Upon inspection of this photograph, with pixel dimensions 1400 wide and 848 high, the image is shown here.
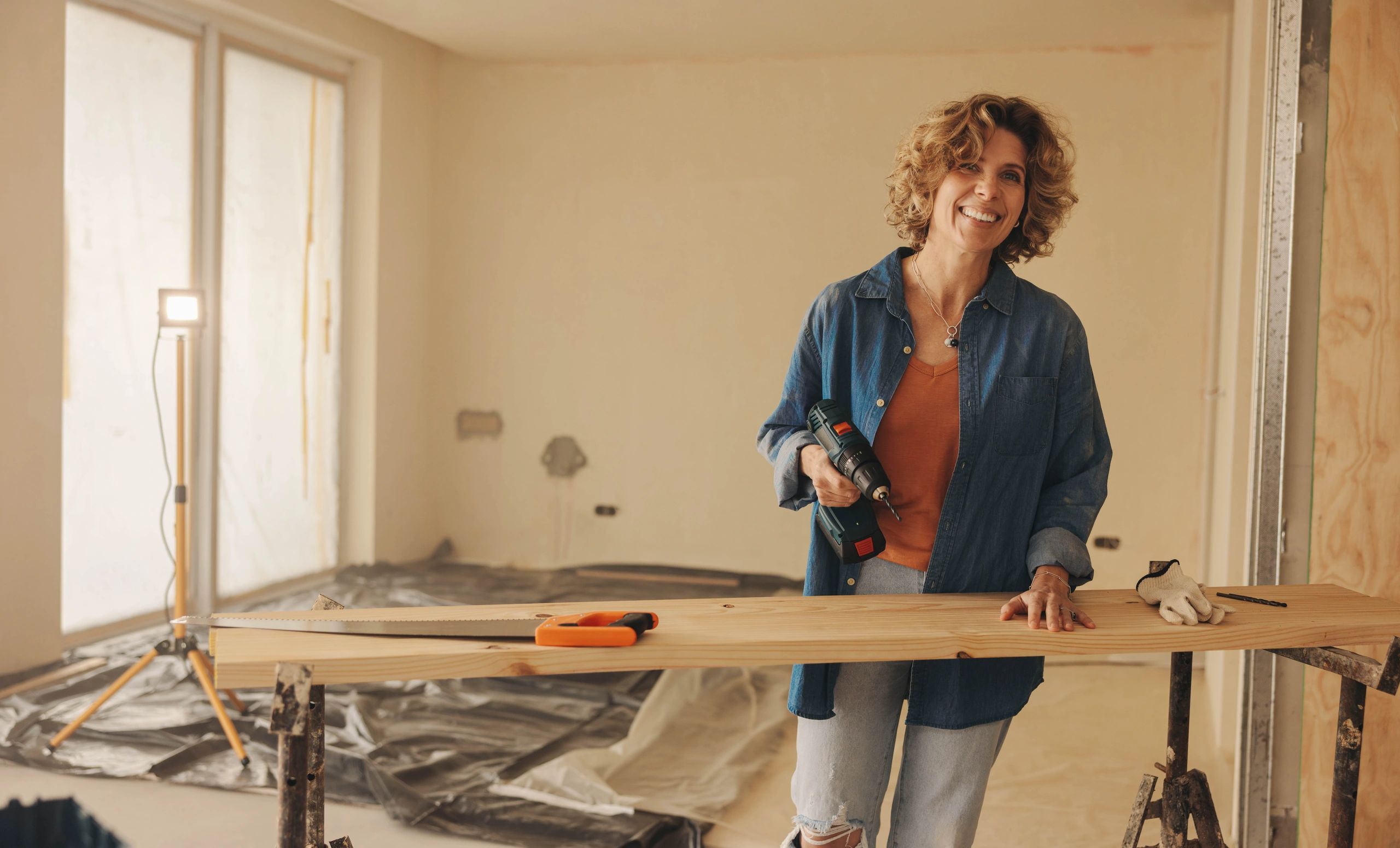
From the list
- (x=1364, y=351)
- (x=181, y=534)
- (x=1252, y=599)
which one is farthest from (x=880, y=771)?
(x=181, y=534)

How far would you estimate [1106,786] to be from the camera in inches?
111

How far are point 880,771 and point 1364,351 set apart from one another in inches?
48.8

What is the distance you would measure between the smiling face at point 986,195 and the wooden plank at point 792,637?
50cm

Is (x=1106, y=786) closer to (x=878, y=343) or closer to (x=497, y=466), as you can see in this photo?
(x=878, y=343)

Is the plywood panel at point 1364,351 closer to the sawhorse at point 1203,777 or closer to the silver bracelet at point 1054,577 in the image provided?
the sawhorse at point 1203,777

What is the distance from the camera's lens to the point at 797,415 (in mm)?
1538

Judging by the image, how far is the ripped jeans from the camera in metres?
1.39

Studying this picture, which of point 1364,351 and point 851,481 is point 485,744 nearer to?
point 851,481

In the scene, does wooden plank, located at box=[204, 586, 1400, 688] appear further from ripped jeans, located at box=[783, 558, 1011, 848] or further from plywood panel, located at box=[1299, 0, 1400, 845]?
plywood panel, located at box=[1299, 0, 1400, 845]

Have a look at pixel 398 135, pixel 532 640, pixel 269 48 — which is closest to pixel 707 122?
pixel 398 135

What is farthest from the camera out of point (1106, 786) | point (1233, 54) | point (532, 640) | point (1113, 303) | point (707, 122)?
point (707, 122)

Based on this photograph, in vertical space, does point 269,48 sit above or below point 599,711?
above

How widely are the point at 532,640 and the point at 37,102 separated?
305 centimetres

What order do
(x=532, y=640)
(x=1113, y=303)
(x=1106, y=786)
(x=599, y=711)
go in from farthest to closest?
1. (x=1113, y=303)
2. (x=599, y=711)
3. (x=1106, y=786)
4. (x=532, y=640)
